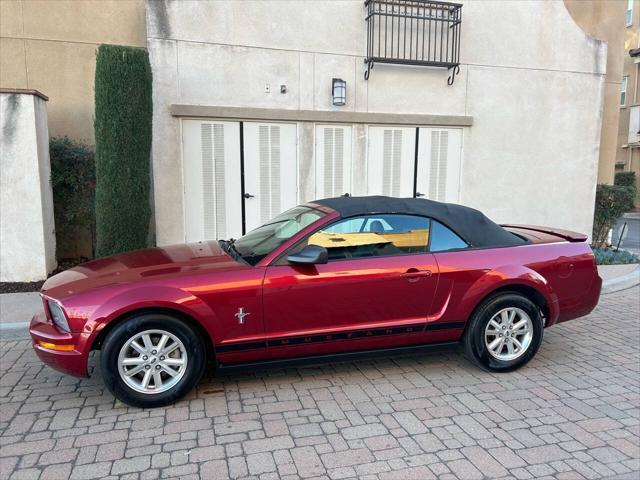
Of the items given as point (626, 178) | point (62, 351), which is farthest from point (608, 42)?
point (626, 178)

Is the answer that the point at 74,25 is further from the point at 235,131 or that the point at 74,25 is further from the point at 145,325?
the point at 145,325

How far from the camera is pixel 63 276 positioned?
399cm

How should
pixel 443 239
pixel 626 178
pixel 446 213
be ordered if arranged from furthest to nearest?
pixel 626 178, pixel 446 213, pixel 443 239

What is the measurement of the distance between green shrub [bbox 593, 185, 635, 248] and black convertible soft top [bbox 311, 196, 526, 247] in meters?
7.24

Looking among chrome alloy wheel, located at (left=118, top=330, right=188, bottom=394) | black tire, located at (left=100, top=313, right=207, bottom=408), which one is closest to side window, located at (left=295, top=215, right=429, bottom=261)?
black tire, located at (left=100, top=313, right=207, bottom=408)

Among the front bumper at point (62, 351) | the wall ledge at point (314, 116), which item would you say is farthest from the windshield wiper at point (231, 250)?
the wall ledge at point (314, 116)

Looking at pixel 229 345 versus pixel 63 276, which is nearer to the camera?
pixel 229 345

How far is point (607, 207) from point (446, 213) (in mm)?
7825

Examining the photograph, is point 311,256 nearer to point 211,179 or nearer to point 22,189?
point 211,179

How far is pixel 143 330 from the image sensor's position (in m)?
3.52

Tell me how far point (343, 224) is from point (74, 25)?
7.01m

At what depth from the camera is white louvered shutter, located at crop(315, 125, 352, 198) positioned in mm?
8656

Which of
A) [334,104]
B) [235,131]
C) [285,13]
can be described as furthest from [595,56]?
[235,131]

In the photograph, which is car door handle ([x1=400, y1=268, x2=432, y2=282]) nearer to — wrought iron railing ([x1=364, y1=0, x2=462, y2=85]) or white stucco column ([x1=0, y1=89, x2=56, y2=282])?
white stucco column ([x1=0, y1=89, x2=56, y2=282])
